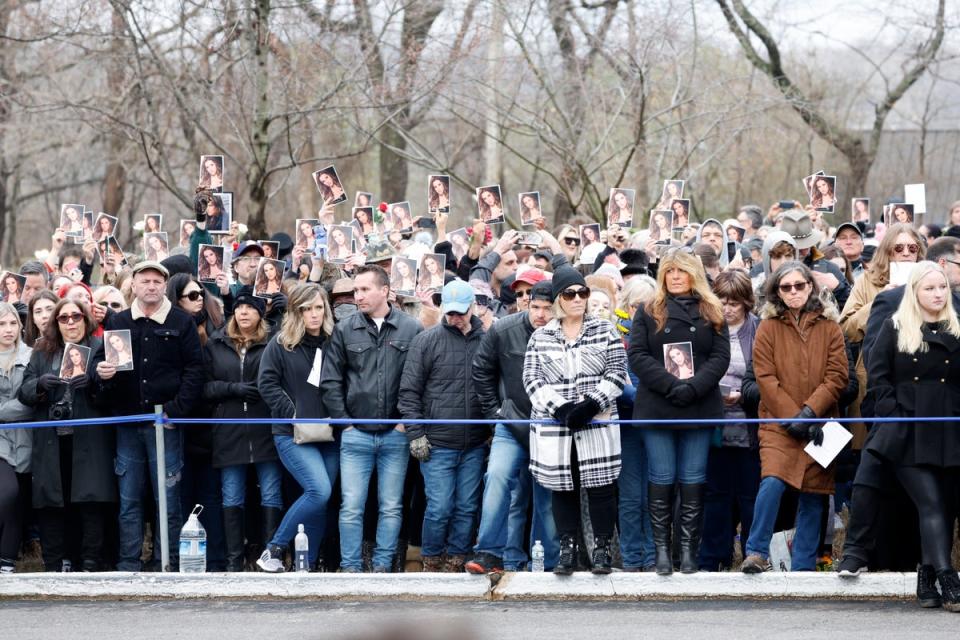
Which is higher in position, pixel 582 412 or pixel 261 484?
pixel 582 412

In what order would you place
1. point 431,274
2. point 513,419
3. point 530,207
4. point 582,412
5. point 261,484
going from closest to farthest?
point 582,412
point 513,419
point 261,484
point 431,274
point 530,207

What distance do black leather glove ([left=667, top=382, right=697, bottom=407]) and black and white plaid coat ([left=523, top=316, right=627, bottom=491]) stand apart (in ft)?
1.06

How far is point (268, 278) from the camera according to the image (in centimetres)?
1034

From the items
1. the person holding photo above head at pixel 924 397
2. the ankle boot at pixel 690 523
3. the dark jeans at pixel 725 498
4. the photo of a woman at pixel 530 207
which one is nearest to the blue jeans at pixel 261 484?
the ankle boot at pixel 690 523

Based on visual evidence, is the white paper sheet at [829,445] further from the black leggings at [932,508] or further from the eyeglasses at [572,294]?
the eyeglasses at [572,294]

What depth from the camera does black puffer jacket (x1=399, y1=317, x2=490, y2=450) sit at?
9.34 meters

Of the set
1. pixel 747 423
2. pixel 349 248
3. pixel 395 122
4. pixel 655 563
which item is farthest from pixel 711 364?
pixel 395 122

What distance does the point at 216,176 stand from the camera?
1265 cm

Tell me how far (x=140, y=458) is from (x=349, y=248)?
2.85 meters

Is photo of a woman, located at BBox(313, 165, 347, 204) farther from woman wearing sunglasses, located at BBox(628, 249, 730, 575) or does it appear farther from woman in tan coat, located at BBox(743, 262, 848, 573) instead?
woman in tan coat, located at BBox(743, 262, 848, 573)

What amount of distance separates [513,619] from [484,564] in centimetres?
88

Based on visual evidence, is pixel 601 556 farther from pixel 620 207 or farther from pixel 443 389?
pixel 620 207

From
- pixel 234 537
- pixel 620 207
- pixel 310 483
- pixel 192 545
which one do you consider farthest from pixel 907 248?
pixel 192 545

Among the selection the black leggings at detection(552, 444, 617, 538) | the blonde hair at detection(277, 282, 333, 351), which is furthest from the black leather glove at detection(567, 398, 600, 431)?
the blonde hair at detection(277, 282, 333, 351)
